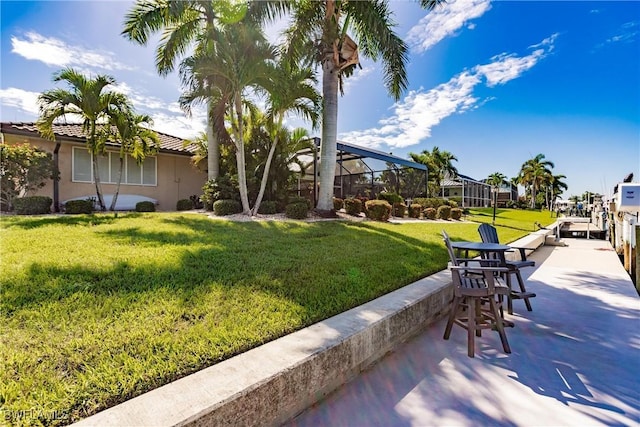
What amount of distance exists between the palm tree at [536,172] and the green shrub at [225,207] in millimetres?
59929

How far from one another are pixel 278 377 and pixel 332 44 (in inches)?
471

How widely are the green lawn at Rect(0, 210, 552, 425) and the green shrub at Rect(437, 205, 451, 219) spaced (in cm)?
1166

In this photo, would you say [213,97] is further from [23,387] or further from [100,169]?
[23,387]

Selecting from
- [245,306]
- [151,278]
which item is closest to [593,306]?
[245,306]

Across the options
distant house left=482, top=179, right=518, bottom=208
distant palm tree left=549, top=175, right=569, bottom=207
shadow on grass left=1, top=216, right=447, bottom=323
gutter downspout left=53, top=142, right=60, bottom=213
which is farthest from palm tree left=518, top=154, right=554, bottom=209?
gutter downspout left=53, top=142, right=60, bottom=213

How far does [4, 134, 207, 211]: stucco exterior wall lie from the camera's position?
39.1 ft

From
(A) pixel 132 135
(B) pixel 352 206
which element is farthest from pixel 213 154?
(B) pixel 352 206

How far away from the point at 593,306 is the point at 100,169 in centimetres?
1662

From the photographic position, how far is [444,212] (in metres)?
17.2

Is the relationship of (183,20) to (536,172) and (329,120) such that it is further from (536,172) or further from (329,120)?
(536,172)

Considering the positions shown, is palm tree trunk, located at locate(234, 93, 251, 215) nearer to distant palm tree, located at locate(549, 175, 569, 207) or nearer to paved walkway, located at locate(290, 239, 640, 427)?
paved walkway, located at locate(290, 239, 640, 427)

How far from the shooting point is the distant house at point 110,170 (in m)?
11.8

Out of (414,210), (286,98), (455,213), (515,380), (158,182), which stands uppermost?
(286,98)

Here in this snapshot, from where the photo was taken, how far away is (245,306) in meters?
3.11
